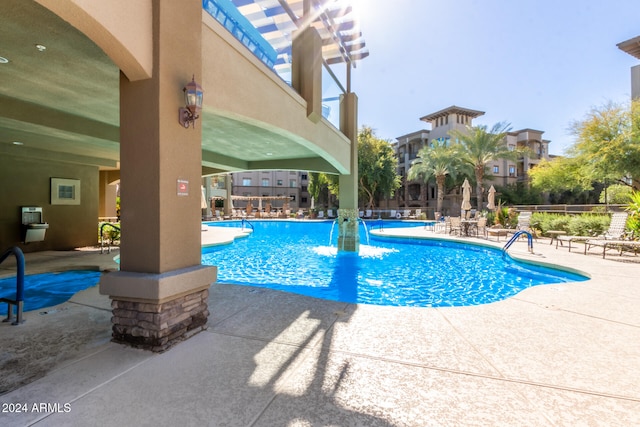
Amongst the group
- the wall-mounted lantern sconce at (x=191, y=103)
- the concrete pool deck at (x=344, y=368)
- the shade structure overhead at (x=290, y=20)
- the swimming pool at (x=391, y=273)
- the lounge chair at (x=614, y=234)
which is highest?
the shade structure overhead at (x=290, y=20)

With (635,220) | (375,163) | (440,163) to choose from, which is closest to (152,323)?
(635,220)

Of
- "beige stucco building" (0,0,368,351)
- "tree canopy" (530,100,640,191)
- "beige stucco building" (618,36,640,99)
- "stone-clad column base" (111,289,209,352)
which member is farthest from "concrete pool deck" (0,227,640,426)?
"beige stucco building" (618,36,640,99)

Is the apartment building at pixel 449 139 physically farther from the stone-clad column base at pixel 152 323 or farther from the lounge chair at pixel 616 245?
the stone-clad column base at pixel 152 323

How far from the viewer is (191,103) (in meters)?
3.55

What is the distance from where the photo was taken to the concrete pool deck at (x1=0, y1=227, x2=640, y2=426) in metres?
2.30

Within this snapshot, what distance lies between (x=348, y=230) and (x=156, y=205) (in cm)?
1038

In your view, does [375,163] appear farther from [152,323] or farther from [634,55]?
[152,323]

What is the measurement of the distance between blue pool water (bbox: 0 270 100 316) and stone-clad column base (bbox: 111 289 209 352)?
3762 millimetres

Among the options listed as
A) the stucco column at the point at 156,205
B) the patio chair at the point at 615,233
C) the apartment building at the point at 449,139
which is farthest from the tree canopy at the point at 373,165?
the stucco column at the point at 156,205

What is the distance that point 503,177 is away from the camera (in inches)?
1631

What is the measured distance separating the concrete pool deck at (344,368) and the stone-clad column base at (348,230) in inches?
327

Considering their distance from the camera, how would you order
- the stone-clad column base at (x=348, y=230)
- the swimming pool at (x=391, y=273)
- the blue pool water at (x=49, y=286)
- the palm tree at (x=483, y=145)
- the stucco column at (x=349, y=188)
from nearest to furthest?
the blue pool water at (x=49, y=286) → the swimming pool at (x=391, y=273) → the stucco column at (x=349, y=188) → the stone-clad column base at (x=348, y=230) → the palm tree at (x=483, y=145)

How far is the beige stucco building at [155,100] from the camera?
3.27 metres

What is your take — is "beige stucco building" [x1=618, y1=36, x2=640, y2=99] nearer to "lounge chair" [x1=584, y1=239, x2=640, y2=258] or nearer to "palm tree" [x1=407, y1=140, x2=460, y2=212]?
"palm tree" [x1=407, y1=140, x2=460, y2=212]
